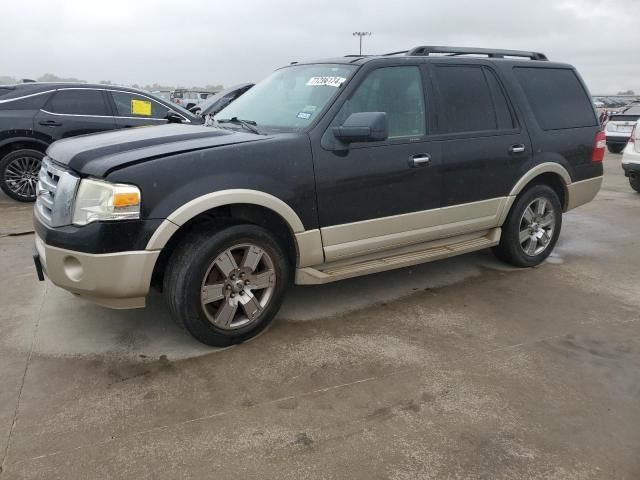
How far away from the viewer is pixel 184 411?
272 cm

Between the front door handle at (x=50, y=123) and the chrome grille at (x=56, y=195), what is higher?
the front door handle at (x=50, y=123)

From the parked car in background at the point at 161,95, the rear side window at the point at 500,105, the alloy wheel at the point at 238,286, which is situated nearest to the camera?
the alloy wheel at the point at 238,286

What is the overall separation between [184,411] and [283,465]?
0.67 m

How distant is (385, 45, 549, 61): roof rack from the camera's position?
13.9 ft

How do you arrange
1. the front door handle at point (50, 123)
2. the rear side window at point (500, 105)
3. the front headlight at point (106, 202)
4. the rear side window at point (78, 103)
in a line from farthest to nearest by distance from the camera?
the rear side window at point (78, 103) < the front door handle at point (50, 123) < the rear side window at point (500, 105) < the front headlight at point (106, 202)

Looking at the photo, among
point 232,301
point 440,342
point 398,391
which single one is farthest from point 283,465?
point 440,342

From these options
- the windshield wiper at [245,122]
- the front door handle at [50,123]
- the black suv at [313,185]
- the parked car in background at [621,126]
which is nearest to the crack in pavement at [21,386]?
the black suv at [313,185]

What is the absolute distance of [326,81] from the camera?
151 inches

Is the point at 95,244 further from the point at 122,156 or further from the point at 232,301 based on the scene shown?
the point at 232,301

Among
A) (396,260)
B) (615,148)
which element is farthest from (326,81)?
(615,148)

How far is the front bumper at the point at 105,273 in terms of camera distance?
2926 millimetres

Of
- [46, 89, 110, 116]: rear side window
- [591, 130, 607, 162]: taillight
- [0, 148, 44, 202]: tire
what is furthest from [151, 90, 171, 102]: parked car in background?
[591, 130, 607, 162]: taillight

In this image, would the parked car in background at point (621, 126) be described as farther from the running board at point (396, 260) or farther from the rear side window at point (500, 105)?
the running board at point (396, 260)

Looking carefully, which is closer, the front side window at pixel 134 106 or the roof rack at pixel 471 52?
the roof rack at pixel 471 52
